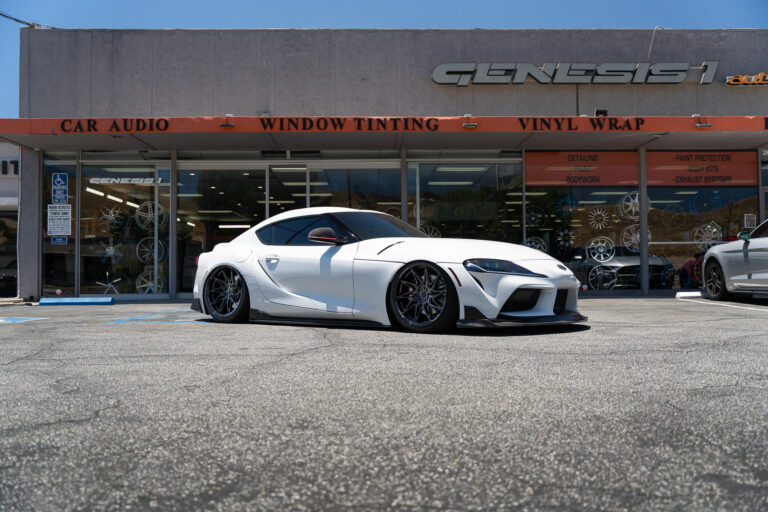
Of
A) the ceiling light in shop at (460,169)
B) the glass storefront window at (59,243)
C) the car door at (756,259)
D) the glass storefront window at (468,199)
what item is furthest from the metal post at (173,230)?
the car door at (756,259)

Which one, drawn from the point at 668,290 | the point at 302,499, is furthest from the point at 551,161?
the point at 302,499

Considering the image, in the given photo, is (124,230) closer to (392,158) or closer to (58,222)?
(58,222)

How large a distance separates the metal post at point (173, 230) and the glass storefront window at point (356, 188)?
112 inches

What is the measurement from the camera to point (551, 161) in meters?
13.0

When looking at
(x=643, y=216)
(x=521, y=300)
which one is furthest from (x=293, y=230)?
(x=643, y=216)

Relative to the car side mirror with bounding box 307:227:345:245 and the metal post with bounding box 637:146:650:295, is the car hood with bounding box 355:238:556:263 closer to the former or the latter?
the car side mirror with bounding box 307:227:345:245

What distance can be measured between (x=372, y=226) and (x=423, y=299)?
3.51 ft

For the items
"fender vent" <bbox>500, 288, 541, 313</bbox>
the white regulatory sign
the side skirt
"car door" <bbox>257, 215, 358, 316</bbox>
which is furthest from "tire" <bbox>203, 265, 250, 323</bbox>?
the white regulatory sign

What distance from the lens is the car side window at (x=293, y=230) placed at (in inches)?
233

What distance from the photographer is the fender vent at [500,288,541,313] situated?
4816 millimetres

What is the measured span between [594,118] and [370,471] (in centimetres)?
1067

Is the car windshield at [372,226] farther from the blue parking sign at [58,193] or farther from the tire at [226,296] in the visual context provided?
the blue parking sign at [58,193]

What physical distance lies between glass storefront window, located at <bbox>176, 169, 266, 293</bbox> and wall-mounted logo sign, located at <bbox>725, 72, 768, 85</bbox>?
1025 cm

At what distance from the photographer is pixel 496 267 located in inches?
191
